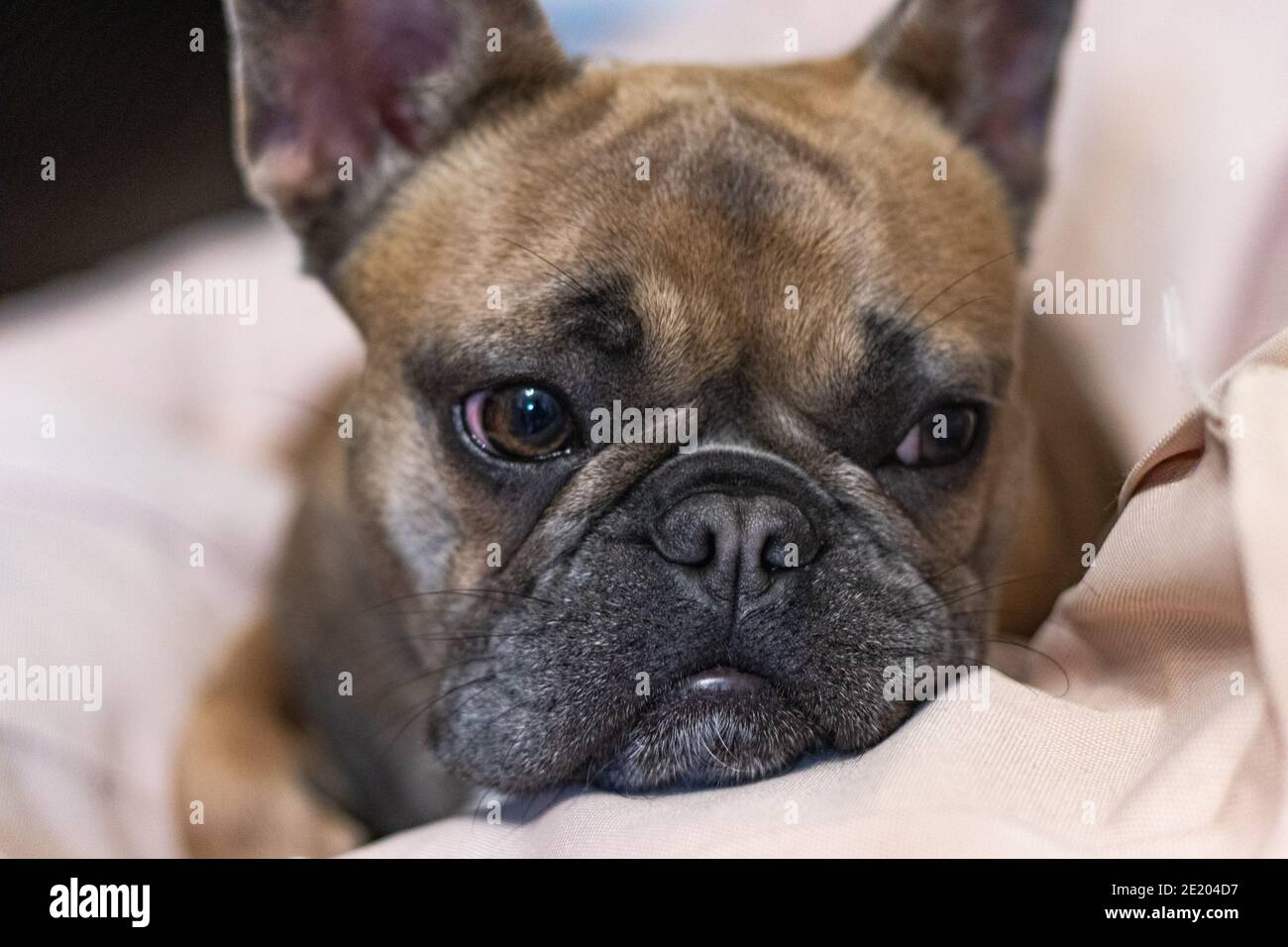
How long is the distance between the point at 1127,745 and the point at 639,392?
78 cm

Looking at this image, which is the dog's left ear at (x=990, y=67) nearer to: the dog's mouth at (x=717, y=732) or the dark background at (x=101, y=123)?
the dog's mouth at (x=717, y=732)

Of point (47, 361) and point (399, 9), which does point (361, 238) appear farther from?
point (47, 361)

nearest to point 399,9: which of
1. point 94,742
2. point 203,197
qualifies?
point 94,742

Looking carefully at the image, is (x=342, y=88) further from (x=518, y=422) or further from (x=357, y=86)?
(x=518, y=422)

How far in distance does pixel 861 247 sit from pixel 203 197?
2935mm

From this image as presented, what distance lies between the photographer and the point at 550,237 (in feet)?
5.89

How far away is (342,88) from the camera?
2168mm

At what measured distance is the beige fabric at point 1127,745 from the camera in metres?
1.27

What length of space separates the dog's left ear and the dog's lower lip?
1.30m

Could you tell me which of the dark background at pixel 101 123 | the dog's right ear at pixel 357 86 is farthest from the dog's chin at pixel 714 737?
the dark background at pixel 101 123

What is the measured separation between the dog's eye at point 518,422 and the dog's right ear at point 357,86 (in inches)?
23.4

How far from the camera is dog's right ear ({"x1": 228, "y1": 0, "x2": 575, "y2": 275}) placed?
2074 millimetres

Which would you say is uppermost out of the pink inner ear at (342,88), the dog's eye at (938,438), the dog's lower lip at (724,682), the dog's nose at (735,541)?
the pink inner ear at (342,88)

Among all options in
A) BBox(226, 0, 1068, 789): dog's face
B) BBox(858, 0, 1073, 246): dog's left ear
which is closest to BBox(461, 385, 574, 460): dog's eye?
BBox(226, 0, 1068, 789): dog's face
